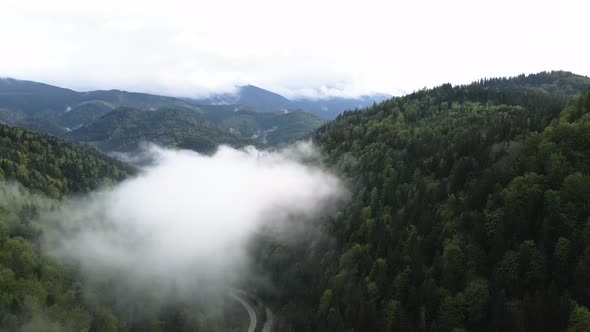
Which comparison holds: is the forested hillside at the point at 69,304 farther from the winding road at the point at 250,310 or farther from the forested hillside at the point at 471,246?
the forested hillside at the point at 471,246

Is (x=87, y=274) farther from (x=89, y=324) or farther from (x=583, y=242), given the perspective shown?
(x=583, y=242)

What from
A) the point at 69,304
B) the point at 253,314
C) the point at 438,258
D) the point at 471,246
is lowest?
the point at 69,304

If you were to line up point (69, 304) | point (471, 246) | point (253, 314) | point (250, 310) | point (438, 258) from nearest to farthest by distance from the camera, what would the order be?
point (471, 246) < point (438, 258) < point (69, 304) < point (253, 314) < point (250, 310)

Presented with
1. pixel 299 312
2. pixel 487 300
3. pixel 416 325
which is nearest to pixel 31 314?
pixel 299 312

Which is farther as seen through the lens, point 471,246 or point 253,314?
point 253,314

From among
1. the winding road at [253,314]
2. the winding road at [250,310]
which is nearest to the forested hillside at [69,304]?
the winding road at [250,310]

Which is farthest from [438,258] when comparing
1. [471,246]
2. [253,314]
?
[253,314]

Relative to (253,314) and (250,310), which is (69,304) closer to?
(250,310)

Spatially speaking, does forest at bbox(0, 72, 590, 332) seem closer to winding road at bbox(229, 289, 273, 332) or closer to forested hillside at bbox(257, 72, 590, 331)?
forested hillside at bbox(257, 72, 590, 331)
